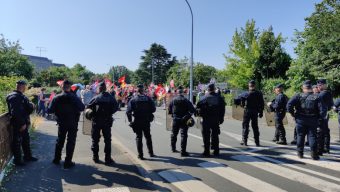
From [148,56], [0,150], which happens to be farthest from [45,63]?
[0,150]

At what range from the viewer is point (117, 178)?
21.2ft

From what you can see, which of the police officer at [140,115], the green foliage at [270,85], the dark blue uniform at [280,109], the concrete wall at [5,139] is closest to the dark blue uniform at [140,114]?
the police officer at [140,115]

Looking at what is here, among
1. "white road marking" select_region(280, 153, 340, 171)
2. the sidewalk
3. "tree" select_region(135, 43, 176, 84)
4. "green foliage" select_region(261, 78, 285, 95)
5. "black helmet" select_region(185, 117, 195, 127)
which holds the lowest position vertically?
the sidewalk

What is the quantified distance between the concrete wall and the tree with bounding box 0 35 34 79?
38.4 m

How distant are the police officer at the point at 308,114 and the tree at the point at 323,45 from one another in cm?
1339

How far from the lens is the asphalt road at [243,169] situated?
6004 millimetres

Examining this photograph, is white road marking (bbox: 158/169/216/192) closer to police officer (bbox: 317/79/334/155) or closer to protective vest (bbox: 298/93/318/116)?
protective vest (bbox: 298/93/318/116)

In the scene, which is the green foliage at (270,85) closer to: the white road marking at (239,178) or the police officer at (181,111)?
the police officer at (181,111)

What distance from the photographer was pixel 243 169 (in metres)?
7.16

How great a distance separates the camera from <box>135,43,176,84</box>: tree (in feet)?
296

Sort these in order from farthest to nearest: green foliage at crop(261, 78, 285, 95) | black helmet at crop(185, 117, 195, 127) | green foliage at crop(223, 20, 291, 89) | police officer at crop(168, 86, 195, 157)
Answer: green foliage at crop(223, 20, 291, 89) < green foliage at crop(261, 78, 285, 95) < police officer at crop(168, 86, 195, 157) < black helmet at crop(185, 117, 195, 127)

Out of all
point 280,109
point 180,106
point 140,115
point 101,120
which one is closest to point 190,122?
point 180,106

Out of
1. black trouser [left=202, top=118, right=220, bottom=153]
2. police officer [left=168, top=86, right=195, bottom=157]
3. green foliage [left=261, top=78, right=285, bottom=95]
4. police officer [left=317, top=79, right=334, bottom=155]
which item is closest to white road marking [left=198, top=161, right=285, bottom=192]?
black trouser [left=202, top=118, right=220, bottom=153]

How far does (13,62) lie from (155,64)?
47540mm
